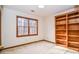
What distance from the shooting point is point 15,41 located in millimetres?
4020

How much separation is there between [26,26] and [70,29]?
2.63 metres

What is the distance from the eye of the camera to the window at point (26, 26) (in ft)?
14.3

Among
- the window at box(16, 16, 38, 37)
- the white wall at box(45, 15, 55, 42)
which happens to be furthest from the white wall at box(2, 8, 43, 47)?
the white wall at box(45, 15, 55, 42)

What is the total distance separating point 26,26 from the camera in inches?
190

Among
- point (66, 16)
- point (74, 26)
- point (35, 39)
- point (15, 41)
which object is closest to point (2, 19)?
point (15, 41)

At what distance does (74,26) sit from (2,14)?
3.33 m

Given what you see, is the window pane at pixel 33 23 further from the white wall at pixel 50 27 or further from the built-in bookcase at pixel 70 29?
the built-in bookcase at pixel 70 29

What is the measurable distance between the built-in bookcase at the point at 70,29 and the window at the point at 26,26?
1.93 m

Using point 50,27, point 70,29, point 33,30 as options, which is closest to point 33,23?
point 33,30

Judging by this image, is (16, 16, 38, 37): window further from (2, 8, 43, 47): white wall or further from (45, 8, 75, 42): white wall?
(45, 8, 75, 42): white wall

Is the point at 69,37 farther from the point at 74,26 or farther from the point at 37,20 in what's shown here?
the point at 37,20

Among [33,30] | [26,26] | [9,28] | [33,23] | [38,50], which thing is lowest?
[38,50]

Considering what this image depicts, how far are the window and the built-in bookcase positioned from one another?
6.32 feet

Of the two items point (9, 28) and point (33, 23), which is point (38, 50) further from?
point (33, 23)
